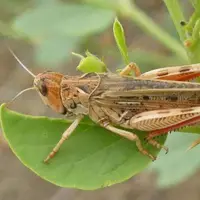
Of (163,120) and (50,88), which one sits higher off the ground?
(50,88)

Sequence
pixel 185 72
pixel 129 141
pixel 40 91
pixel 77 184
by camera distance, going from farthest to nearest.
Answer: pixel 40 91, pixel 185 72, pixel 129 141, pixel 77 184

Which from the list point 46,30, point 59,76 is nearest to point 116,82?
point 59,76

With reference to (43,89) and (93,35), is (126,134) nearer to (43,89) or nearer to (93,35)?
(43,89)

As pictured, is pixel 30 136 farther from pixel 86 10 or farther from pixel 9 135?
pixel 86 10

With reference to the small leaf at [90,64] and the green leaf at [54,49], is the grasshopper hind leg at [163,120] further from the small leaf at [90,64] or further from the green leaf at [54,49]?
the green leaf at [54,49]

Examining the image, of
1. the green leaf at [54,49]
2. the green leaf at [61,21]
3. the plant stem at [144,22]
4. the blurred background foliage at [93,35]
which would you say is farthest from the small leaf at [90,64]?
the green leaf at [54,49]

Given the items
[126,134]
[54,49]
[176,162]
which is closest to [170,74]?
[126,134]
